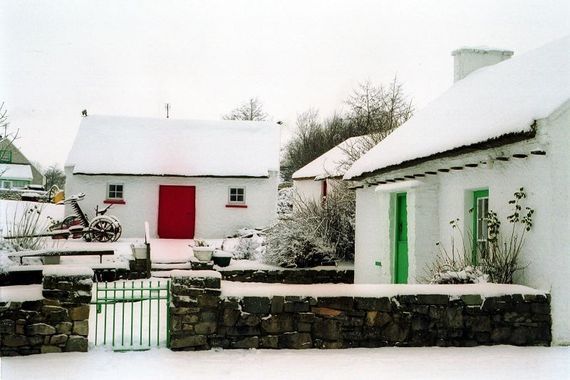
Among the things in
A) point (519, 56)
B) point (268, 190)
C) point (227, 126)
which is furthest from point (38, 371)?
point (227, 126)

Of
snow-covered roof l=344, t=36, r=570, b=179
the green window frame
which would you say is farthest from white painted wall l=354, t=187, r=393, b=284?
the green window frame

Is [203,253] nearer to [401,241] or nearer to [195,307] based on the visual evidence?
[401,241]

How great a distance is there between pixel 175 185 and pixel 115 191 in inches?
96.9

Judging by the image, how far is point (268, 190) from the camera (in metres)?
24.9

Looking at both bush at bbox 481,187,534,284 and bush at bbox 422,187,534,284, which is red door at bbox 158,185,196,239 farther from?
bush at bbox 481,187,534,284

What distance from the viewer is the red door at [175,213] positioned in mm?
24297

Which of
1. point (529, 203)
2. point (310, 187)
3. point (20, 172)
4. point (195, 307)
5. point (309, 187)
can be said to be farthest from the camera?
point (20, 172)

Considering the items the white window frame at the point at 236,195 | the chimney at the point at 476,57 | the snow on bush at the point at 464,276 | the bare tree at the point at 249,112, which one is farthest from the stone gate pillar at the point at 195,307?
the bare tree at the point at 249,112

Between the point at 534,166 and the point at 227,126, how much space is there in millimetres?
20887

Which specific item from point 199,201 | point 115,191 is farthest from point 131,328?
point 115,191

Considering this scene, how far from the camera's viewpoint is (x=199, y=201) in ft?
80.4

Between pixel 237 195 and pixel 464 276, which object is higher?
pixel 237 195

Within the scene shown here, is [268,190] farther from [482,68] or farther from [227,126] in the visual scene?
[482,68]

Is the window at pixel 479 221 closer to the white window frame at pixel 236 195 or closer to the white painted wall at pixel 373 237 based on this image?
the white painted wall at pixel 373 237
